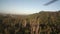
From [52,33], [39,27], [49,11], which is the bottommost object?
[52,33]

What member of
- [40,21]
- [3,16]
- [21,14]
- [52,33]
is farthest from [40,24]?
[3,16]

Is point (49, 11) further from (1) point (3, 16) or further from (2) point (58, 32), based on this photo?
(1) point (3, 16)

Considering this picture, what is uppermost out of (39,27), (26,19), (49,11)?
(49,11)

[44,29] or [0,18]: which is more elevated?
[0,18]

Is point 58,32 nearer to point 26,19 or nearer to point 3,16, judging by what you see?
point 26,19

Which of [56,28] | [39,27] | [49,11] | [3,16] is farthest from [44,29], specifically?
[3,16]

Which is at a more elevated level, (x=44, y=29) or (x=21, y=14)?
(x=21, y=14)
